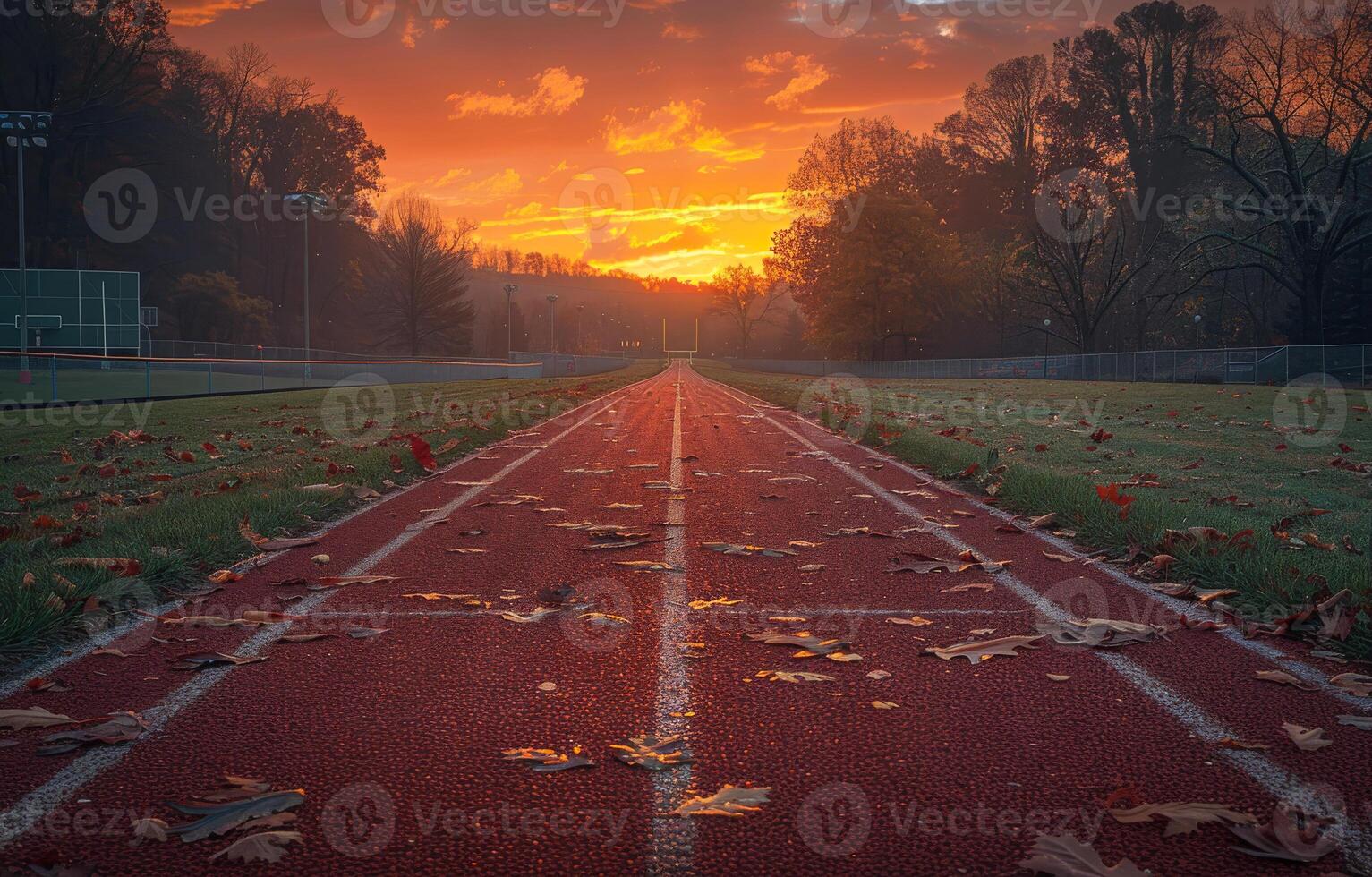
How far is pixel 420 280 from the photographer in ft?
268

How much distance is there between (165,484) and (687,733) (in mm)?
8150

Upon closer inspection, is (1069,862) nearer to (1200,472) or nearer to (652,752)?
(652,752)

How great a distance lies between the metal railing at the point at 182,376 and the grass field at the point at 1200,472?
17.5m

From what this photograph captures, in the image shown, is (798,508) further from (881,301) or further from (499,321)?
(499,321)

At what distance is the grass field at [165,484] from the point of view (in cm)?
534

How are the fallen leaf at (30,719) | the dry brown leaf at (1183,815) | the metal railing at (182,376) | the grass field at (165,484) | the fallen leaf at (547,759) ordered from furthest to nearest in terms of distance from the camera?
the metal railing at (182,376)
the grass field at (165,484)
the fallen leaf at (30,719)
the fallen leaf at (547,759)
the dry brown leaf at (1183,815)

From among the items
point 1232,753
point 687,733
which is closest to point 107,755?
point 687,733

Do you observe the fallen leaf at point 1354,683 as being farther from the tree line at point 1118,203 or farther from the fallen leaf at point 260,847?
the tree line at point 1118,203

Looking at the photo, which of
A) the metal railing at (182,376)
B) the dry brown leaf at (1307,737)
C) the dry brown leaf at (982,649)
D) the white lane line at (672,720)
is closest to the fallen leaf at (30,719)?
the white lane line at (672,720)

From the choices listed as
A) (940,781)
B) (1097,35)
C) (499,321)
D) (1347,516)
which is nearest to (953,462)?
(1347,516)

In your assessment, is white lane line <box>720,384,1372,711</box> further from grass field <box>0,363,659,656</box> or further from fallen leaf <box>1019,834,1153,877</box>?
grass field <box>0,363,659,656</box>

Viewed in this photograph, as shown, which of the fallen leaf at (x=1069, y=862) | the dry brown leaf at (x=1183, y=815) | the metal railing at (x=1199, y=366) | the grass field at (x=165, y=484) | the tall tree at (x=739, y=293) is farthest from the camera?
the tall tree at (x=739, y=293)

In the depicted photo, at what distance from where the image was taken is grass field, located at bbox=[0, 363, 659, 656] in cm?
534

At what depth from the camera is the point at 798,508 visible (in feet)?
28.0
